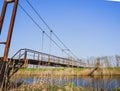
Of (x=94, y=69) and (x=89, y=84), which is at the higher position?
→ (x=94, y=69)

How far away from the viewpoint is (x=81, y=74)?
100ft

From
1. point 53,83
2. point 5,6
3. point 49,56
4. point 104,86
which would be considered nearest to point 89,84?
point 104,86

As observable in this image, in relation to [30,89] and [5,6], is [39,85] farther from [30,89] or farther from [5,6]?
[5,6]

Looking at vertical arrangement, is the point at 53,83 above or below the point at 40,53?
below

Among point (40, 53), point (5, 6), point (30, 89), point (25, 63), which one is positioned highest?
point (5, 6)

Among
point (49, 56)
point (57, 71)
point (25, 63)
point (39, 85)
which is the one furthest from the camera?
point (57, 71)

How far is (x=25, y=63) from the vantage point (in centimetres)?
1570

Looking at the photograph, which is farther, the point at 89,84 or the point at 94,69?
the point at 94,69

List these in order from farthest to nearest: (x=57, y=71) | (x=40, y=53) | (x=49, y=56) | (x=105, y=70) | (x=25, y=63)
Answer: (x=57, y=71) → (x=105, y=70) → (x=49, y=56) → (x=40, y=53) → (x=25, y=63)

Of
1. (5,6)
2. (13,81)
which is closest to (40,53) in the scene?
(5,6)

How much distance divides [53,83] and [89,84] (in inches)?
72.0

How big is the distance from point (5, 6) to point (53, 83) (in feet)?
23.5

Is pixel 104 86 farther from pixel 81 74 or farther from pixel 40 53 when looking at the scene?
pixel 81 74

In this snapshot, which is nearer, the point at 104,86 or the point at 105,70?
the point at 104,86
